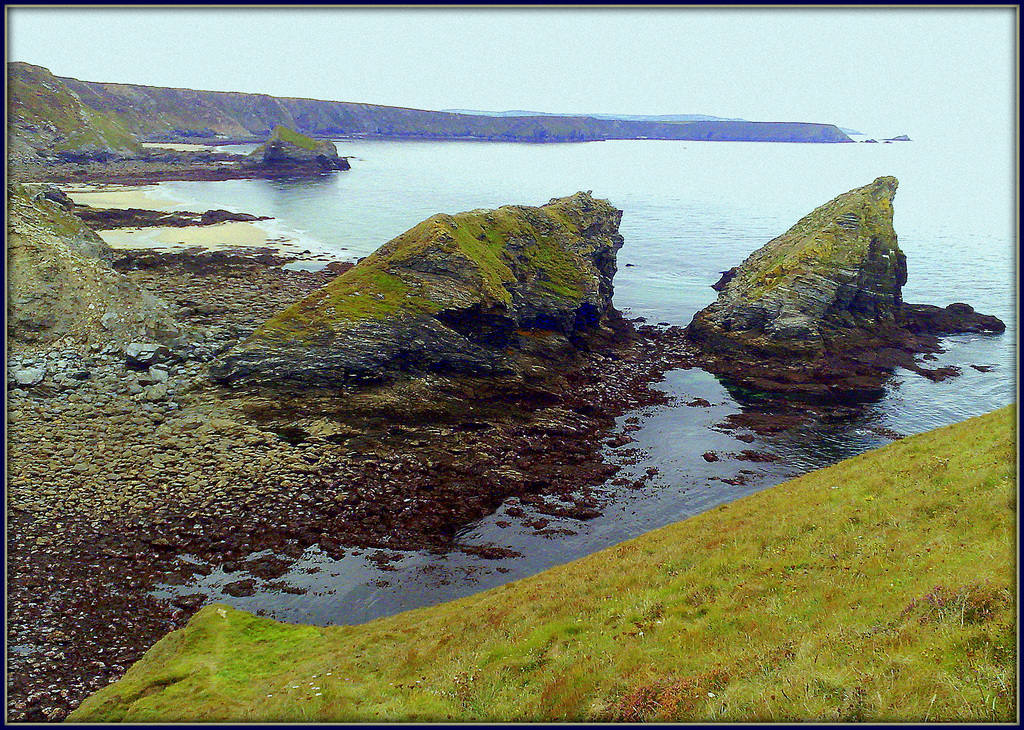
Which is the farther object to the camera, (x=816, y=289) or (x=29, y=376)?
(x=816, y=289)

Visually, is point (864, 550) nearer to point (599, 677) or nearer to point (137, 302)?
point (599, 677)

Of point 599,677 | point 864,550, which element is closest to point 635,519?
point 864,550

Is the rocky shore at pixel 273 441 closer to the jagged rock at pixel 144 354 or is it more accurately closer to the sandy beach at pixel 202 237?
the jagged rock at pixel 144 354

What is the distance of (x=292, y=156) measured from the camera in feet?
587

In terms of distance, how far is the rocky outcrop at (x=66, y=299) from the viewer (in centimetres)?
4022

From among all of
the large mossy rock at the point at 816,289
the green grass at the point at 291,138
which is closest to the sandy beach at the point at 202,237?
the large mossy rock at the point at 816,289

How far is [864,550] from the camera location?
1577cm

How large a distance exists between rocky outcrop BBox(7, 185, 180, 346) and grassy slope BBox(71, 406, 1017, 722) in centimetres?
2890

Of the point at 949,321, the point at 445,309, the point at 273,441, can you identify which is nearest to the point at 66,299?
the point at 273,441

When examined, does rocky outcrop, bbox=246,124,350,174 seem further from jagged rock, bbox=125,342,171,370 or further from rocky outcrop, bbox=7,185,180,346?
jagged rock, bbox=125,342,171,370

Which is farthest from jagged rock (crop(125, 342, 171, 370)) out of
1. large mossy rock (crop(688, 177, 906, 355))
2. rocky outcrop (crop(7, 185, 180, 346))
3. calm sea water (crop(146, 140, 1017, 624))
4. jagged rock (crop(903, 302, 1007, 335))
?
jagged rock (crop(903, 302, 1007, 335))

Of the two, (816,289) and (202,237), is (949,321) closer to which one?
(816,289)

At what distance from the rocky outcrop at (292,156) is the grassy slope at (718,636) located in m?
178

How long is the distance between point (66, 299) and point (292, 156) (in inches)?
6000
